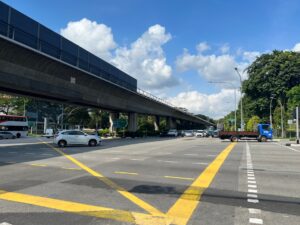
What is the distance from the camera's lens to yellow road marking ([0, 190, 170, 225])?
6.14 metres

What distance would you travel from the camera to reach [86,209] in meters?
6.84

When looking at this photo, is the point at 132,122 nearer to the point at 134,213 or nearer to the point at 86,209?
the point at 86,209

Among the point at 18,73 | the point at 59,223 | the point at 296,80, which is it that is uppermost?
the point at 296,80

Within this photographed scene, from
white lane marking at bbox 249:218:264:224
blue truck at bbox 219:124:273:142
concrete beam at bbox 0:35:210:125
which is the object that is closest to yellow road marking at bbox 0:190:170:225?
white lane marking at bbox 249:218:264:224

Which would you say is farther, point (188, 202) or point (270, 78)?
point (270, 78)

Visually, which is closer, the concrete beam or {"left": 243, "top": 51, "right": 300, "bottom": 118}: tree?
the concrete beam

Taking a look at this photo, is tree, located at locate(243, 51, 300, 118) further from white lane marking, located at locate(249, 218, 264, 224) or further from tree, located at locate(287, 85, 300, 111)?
white lane marking, located at locate(249, 218, 264, 224)

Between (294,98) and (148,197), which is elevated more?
(294,98)

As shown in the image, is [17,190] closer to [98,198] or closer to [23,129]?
[98,198]

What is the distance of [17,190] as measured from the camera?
8.87 m

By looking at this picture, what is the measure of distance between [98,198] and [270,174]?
24.0ft

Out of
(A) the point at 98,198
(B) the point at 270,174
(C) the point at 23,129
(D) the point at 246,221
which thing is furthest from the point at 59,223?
(C) the point at 23,129

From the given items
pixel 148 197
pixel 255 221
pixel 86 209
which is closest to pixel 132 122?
pixel 148 197

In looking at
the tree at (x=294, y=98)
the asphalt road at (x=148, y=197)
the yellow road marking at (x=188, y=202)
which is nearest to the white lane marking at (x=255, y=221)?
the asphalt road at (x=148, y=197)
